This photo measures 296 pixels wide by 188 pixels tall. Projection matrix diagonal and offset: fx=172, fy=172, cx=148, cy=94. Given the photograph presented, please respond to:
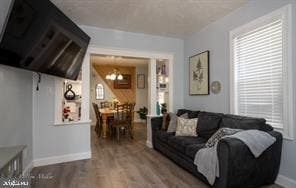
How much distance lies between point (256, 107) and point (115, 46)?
2900 millimetres

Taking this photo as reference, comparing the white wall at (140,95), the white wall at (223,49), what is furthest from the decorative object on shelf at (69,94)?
the white wall at (140,95)

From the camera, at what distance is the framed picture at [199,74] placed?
3.62m

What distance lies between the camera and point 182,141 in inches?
112

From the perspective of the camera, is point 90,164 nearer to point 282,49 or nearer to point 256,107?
point 256,107

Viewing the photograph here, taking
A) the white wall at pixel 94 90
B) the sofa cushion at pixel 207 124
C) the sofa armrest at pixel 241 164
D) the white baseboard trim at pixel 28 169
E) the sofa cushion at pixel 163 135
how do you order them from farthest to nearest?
the white wall at pixel 94 90, the sofa cushion at pixel 163 135, the sofa cushion at pixel 207 124, the white baseboard trim at pixel 28 169, the sofa armrest at pixel 241 164

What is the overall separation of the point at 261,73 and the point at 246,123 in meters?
0.82

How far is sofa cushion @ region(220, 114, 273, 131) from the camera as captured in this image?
2316 mm

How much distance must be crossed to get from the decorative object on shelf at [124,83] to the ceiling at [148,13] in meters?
4.17

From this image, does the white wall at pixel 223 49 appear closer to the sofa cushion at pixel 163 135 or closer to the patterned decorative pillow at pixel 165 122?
the patterned decorative pillow at pixel 165 122

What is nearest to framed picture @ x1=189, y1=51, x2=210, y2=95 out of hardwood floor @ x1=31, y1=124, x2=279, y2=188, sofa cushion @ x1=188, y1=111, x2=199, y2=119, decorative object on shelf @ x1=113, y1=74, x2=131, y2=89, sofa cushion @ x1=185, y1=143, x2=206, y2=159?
sofa cushion @ x1=188, y1=111, x2=199, y2=119

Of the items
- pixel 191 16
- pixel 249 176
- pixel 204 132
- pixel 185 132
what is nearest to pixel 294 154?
pixel 249 176

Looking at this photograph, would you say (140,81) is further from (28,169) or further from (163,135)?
(28,169)

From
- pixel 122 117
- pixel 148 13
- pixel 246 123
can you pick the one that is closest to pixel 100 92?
pixel 122 117

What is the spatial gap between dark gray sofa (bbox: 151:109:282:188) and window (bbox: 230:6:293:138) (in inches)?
11.2
